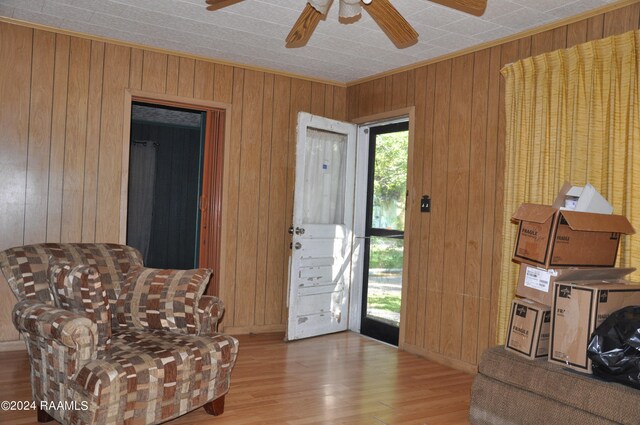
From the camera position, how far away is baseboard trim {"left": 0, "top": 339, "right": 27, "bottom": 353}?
13.4ft

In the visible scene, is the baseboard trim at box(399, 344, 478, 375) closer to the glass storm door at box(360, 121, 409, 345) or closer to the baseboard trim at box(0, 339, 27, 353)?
the glass storm door at box(360, 121, 409, 345)

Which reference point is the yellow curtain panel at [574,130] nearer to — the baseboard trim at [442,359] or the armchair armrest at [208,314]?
the baseboard trim at [442,359]

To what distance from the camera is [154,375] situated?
→ 2510mm

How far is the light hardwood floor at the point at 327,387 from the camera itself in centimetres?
306

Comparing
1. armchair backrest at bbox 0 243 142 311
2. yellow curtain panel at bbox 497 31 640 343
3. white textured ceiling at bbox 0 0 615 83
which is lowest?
armchair backrest at bbox 0 243 142 311

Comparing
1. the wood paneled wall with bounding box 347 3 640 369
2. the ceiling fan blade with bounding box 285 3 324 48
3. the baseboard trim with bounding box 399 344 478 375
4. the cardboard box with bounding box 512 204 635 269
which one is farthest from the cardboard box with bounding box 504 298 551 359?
the ceiling fan blade with bounding box 285 3 324 48

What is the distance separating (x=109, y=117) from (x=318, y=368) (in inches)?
103

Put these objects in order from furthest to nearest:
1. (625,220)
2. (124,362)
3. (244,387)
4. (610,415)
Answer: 1. (244,387)
2. (625,220)
3. (124,362)
4. (610,415)

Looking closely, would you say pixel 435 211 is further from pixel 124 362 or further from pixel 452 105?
pixel 124 362

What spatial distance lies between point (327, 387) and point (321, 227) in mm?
1737

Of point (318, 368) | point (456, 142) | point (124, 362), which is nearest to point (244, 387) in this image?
point (318, 368)

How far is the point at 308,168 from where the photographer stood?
5.00 metres

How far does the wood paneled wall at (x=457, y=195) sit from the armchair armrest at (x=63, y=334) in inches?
107

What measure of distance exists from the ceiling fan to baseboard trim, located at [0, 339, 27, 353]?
2984 mm
